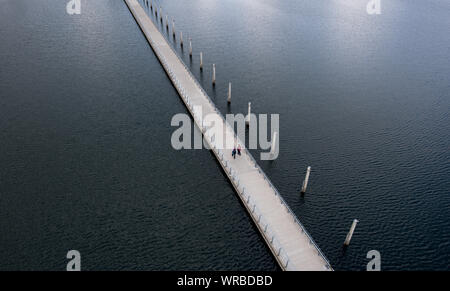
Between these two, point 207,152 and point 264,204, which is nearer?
point 264,204

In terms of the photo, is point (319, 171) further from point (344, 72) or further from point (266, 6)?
point (266, 6)

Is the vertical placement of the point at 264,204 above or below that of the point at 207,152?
below

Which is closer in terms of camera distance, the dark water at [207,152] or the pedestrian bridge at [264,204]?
the pedestrian bridge at [264,204]

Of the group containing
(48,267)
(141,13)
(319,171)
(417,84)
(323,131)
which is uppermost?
(141,13)

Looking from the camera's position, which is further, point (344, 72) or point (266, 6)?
point (266, 6)

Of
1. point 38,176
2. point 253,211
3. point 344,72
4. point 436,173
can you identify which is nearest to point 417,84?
point 344,72

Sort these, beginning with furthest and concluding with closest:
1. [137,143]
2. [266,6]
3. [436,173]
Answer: [266,6]
[137,143]
[436,173]

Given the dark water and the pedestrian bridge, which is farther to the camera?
the dark water

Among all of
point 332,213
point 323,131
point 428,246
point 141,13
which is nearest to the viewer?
point 428,246
